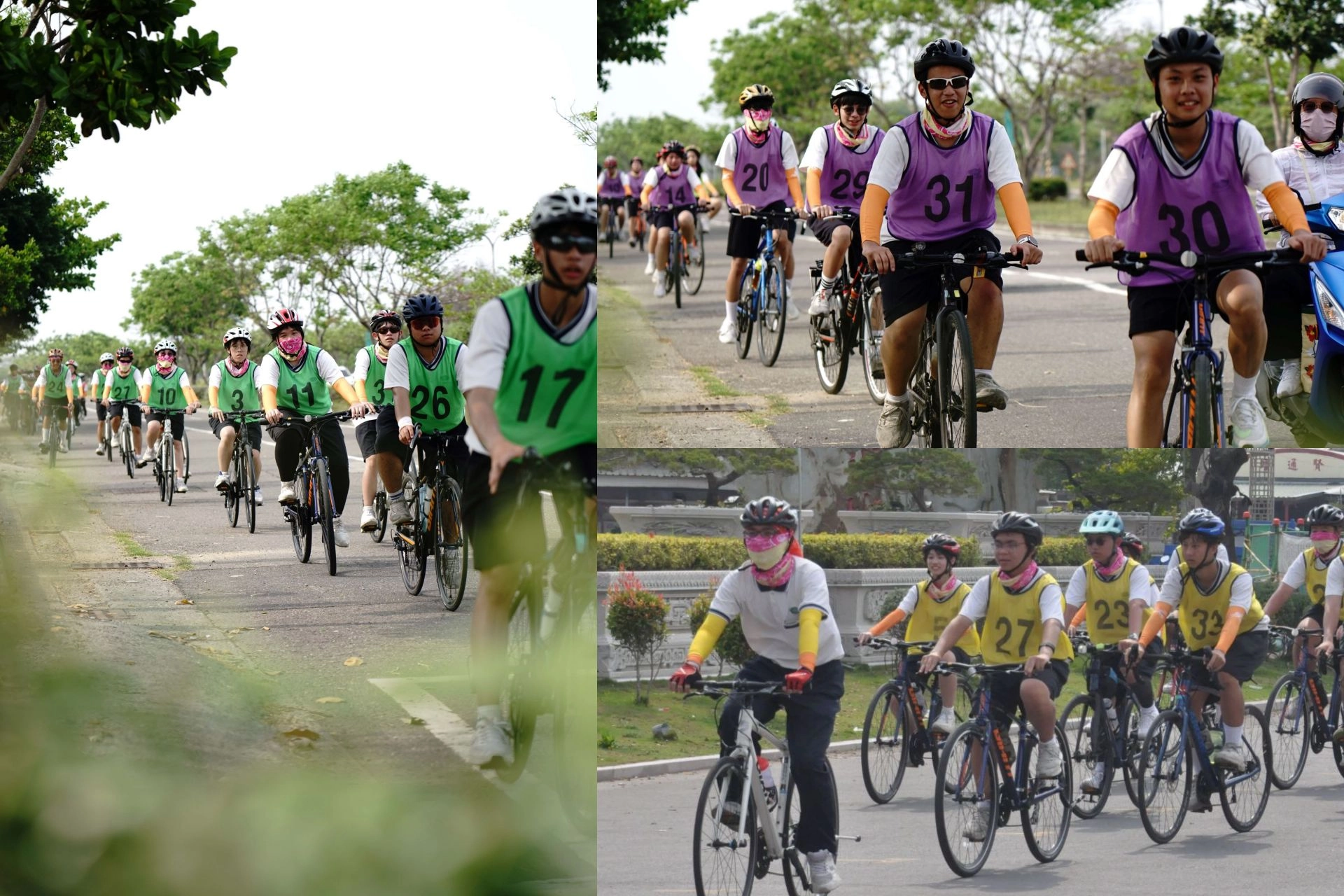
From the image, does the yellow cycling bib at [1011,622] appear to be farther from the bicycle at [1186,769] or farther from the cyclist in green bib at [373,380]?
the cyclist in green bib at [373,380]

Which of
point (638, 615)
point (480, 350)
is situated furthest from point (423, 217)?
point (638, 615)

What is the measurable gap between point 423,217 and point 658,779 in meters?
1.54

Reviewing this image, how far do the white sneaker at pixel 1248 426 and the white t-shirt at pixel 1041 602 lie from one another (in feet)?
1.87

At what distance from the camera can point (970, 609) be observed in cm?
463

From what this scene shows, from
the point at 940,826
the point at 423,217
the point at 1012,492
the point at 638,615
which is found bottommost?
the point at 940,826

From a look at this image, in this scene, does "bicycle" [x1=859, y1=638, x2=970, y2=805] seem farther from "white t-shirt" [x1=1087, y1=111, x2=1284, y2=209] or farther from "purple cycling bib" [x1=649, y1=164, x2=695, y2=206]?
"purple cycling bib" [x1=649, y1=164, x2=695, y2=206]

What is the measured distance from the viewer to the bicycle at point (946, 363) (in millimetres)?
4742

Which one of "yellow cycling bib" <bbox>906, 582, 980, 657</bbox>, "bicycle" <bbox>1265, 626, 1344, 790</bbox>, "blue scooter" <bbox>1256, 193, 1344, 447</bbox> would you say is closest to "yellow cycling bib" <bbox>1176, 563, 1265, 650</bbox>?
"bicycle" <bbox>1265, 626, 1344, 790</bbox>

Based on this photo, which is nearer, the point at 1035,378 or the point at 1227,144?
the point at 1227,144

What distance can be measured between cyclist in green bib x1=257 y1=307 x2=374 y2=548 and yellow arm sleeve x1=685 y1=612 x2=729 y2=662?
937mm

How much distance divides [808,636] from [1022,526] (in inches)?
23.5

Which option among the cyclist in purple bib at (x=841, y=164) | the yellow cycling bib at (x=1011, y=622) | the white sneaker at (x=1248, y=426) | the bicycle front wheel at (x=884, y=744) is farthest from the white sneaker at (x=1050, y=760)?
the cyclist in purple bib at (x=841, y=164)

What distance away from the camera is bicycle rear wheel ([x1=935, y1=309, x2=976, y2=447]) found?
4750 mm

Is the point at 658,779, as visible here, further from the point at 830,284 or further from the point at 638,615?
the point at 830,284
